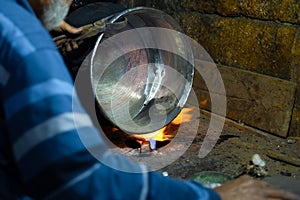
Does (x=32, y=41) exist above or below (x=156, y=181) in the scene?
above

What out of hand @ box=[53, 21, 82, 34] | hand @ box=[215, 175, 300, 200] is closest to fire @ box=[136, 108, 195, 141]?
hand @ box=[53, 21, 82, 34]

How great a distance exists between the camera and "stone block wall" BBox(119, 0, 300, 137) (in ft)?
13.7

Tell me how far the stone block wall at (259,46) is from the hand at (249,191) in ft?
7.73

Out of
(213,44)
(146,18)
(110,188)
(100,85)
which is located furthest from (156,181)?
(213,44)

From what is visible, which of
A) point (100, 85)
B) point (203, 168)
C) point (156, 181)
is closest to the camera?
point (156, 181)

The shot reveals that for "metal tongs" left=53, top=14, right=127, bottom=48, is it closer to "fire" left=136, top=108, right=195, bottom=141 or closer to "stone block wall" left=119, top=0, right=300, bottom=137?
"fire" left=136, top=108, right=195, bottom=141

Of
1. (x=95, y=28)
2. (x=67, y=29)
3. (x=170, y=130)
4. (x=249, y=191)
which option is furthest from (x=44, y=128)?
(x=170, y=130)

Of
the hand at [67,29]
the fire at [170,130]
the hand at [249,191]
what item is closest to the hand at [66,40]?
the hand at [67,29]

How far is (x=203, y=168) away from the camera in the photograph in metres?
3.66

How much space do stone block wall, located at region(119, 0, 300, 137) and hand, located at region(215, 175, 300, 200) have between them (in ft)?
7.73

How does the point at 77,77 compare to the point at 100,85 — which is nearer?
the point at 77,77

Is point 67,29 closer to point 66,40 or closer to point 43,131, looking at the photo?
point 66,40

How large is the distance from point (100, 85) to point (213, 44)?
5.04 ft

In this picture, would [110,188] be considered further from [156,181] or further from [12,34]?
[12,34]
